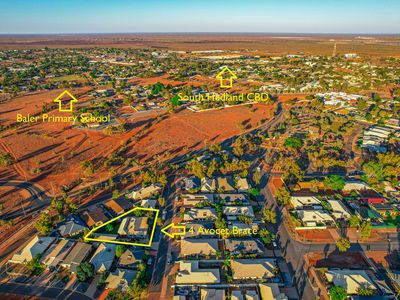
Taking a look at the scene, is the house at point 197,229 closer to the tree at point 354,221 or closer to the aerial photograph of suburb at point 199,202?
the aerial photograph of suburb at point 199,202

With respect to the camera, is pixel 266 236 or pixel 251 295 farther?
pixel 266 236

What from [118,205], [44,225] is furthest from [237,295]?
[44,225]

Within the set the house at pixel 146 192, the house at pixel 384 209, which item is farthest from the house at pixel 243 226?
the house at pixel 384 209

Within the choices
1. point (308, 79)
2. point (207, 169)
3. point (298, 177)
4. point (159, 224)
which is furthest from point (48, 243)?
point (308, 79)

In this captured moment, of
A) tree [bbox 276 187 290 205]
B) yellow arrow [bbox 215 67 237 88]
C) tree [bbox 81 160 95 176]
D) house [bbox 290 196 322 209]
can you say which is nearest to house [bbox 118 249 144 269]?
tree [bbox 81 160 95 176]

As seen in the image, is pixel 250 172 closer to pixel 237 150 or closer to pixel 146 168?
pixel 237 150

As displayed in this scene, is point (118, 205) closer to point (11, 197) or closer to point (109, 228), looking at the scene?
point (109, 228)
